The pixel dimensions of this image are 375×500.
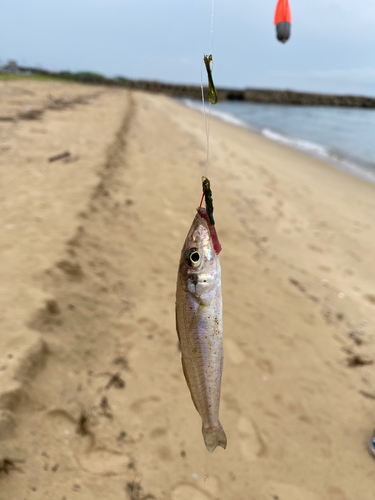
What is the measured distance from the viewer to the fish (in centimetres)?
148

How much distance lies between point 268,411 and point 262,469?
1.72 feet

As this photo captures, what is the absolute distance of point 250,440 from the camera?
255 cm

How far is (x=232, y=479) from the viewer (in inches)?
89.0

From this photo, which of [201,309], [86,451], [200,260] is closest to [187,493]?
[86,451]

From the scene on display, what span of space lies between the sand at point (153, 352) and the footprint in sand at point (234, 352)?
0.04 ft

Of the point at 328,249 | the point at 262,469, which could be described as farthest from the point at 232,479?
the point at 328,249

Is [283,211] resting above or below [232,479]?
above

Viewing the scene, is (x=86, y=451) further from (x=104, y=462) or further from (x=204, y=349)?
(x=204, y=349)

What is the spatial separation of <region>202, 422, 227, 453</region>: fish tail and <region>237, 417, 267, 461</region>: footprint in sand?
1.08 meters

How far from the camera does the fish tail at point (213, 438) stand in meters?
1.60

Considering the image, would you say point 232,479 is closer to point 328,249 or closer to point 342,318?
point 342,318

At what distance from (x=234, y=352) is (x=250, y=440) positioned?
91 cm

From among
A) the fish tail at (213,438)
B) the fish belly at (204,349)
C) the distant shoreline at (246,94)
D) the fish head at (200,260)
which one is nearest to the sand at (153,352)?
the fish tail at (213,438)

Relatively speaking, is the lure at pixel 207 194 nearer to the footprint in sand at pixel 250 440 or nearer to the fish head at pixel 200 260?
the fish head at pixel 200 260
